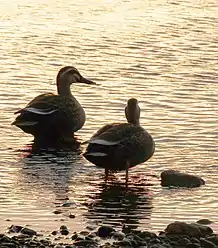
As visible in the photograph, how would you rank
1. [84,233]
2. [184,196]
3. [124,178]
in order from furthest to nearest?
1. [124,178]
2. [184,196]
3. [84,233]

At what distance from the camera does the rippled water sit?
45.5ft

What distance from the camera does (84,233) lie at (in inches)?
489

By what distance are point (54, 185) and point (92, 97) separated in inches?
209

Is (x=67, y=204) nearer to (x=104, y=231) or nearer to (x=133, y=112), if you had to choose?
(x=104, y=231)

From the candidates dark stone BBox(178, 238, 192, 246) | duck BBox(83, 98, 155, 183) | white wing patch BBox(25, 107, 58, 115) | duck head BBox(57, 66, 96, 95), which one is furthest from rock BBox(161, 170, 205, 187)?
duck head BBox(57, 66, 96, 95)

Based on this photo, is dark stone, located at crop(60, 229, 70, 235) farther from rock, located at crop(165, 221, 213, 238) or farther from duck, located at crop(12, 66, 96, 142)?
duck, located at crop(12, 66, 96, 142)

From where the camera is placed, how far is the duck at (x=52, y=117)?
58.3 feet

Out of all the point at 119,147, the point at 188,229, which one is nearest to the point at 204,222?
the point at 188,229

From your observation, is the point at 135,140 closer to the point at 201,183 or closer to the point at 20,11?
the point at 201,183

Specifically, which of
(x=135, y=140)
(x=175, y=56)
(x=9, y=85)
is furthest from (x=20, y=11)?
(x=135, y=140)

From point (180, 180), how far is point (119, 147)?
99 cm

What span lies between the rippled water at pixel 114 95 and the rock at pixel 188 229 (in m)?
0.57

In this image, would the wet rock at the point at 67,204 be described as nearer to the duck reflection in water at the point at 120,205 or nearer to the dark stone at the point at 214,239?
the duck reflection in water at the point at 120,205

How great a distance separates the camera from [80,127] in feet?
59.6
